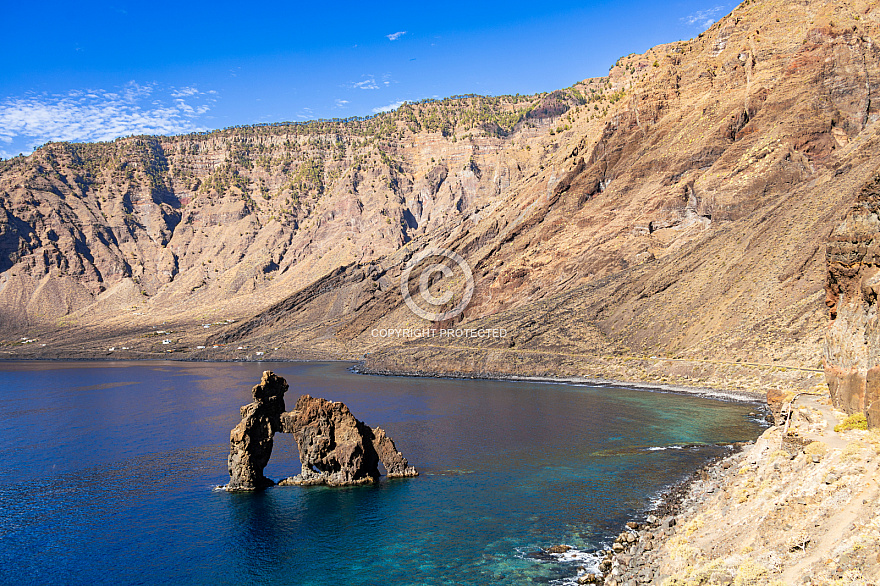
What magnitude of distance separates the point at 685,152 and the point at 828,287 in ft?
298

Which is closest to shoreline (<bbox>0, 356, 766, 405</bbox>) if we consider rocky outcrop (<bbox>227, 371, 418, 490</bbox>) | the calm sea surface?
the calm sea surface

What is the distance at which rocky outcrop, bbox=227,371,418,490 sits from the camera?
42.2 metres

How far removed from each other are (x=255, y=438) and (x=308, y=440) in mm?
3455

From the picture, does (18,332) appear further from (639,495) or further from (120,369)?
(639,495)

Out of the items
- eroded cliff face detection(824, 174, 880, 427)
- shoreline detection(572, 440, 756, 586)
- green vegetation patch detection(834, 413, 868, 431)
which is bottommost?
shoreline detection(572, 440, 756, 586)

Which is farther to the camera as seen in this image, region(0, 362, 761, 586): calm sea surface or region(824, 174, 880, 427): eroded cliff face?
region(824, 174, 880, 427): eroded cliff face

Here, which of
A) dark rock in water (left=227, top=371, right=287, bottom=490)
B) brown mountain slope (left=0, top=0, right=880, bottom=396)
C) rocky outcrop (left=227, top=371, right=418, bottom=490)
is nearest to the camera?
dark rock in water (left=227, top=371, right=287, bottom=490)

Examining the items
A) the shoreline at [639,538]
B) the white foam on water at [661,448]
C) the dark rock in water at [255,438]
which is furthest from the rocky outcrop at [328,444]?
the white foam on water at [661,448]

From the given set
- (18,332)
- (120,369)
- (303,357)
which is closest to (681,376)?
(303,357)

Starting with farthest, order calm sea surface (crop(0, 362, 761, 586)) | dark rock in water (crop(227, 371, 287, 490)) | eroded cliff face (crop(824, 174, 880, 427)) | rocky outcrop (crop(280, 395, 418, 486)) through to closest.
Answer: rocky outcrop (crop(280, 395, 418, 486)) < dark rock in water (crop(227, 371, 287, 490)) < eroded cliff face (crop(824, 174, 880, 427)) < calm sea surface (crop(0, 362, 761, 586))

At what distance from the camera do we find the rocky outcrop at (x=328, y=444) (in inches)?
1682

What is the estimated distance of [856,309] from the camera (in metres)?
33.8

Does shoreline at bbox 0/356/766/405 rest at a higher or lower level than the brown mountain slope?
lower

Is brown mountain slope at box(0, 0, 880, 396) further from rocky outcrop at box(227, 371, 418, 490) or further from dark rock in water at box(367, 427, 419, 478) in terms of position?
rocky outcrop at box(227, 371, 418, 490)
